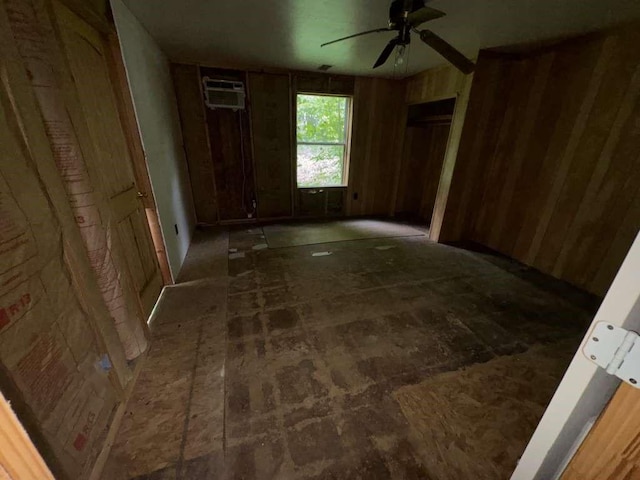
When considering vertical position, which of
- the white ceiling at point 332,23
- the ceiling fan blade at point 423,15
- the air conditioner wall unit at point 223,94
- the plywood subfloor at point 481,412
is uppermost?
the white ceiling at point 332,23

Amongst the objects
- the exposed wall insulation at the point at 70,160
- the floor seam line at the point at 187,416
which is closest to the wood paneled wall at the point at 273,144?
the exposed wall insulation at the point at 70,160

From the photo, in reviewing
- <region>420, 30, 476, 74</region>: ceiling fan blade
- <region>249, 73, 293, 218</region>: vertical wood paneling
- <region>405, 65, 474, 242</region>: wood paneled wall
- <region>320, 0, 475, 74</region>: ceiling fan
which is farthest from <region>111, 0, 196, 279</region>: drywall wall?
<region>405, 65, 474, 242</region>: wood paneled wall

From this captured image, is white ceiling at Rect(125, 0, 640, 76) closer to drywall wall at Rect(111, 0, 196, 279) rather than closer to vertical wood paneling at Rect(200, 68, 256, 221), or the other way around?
drywall wall at Rect(111, 0, 196, 279)

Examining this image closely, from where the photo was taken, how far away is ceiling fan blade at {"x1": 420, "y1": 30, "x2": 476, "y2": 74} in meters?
1.82

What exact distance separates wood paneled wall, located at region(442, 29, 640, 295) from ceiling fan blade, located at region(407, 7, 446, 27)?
5.19ft

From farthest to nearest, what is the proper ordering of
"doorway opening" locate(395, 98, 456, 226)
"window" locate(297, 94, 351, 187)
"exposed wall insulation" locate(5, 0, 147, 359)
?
"doorway opening" locate(395, 98, 456, 226), "window" locate(297, 94, 351, 187), "exposed wall insulation" locate(5, 0, 147, 359)

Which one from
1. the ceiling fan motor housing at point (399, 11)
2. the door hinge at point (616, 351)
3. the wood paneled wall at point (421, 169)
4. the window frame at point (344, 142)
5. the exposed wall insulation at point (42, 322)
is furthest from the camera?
the wood paneled wall at point (421, 169)

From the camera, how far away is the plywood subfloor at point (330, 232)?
3579 millimetres

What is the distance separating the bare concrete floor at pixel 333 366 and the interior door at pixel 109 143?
483 millimetres

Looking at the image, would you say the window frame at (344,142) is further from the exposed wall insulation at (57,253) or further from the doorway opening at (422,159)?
the exposed wall insulation at (57,253)

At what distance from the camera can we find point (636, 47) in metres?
2.00

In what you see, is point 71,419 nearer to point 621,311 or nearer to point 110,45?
point 621,311

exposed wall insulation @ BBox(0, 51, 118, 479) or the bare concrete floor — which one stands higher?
exposed wall insulation @ BBox(0, 51, 118, 479)

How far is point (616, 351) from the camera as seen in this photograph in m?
0.44
